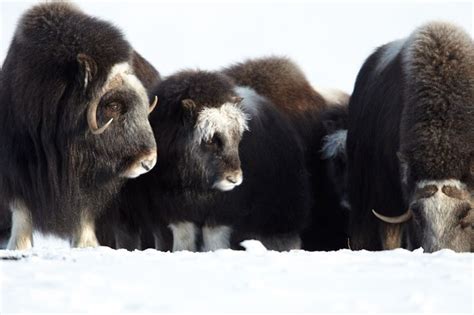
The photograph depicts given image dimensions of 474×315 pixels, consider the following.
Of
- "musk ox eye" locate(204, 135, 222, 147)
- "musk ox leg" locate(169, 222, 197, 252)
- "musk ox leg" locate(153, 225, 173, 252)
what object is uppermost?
"musk ox eye" locate(204, 135, 222, 147)

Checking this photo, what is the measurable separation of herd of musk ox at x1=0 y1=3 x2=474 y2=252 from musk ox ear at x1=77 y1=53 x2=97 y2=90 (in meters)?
0.01

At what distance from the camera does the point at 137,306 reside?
3.33 m

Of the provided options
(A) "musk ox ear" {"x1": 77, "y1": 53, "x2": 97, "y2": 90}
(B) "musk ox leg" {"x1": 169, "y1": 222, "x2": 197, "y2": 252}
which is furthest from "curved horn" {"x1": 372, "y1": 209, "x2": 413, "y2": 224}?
(A) "musk ox ear" {"x1": 77, "y1": 53, "x2": 97, "y2": 90}

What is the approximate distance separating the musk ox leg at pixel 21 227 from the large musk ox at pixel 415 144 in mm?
2198

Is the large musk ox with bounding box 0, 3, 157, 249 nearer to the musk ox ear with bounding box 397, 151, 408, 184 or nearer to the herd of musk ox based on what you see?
the herd of musk ox

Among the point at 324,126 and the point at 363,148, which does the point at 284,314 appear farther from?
the point at 324,126

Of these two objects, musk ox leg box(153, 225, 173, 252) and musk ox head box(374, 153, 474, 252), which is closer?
musk ox head box(374, 153, 474, 252)

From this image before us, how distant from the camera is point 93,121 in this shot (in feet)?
20.2

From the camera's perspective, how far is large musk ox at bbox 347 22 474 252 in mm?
6008

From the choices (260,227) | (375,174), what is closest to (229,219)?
(260,227)

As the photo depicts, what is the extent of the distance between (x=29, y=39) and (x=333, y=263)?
302 cm

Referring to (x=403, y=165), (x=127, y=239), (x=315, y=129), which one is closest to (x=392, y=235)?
(x=403, y=165)

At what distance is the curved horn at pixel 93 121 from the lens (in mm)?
6176

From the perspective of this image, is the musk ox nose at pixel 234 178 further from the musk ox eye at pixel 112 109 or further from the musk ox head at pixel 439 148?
the musk ox head at pixel 439 148
